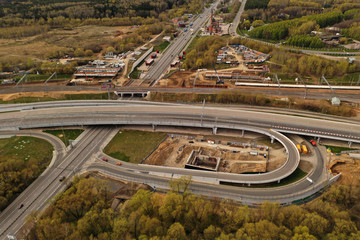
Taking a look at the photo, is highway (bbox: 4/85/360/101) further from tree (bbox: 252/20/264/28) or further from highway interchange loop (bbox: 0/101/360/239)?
tree (bbox: 252/20/264/28)

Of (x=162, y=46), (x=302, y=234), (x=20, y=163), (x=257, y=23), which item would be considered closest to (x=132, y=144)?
(x=20, y=163)

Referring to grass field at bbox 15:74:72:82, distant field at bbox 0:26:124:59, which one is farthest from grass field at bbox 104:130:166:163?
distant field at bbox 0:26:124:59

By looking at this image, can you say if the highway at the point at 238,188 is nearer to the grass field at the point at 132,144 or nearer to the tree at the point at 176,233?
the grass field at the point at 132,144

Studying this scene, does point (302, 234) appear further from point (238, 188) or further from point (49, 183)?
point (49, 183)

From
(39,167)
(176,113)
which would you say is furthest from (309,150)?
(39,167)

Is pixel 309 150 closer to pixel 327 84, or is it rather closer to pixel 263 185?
pixel 263 185

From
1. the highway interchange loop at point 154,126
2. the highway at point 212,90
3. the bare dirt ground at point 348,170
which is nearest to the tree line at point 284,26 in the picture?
the highway at point 212,90
